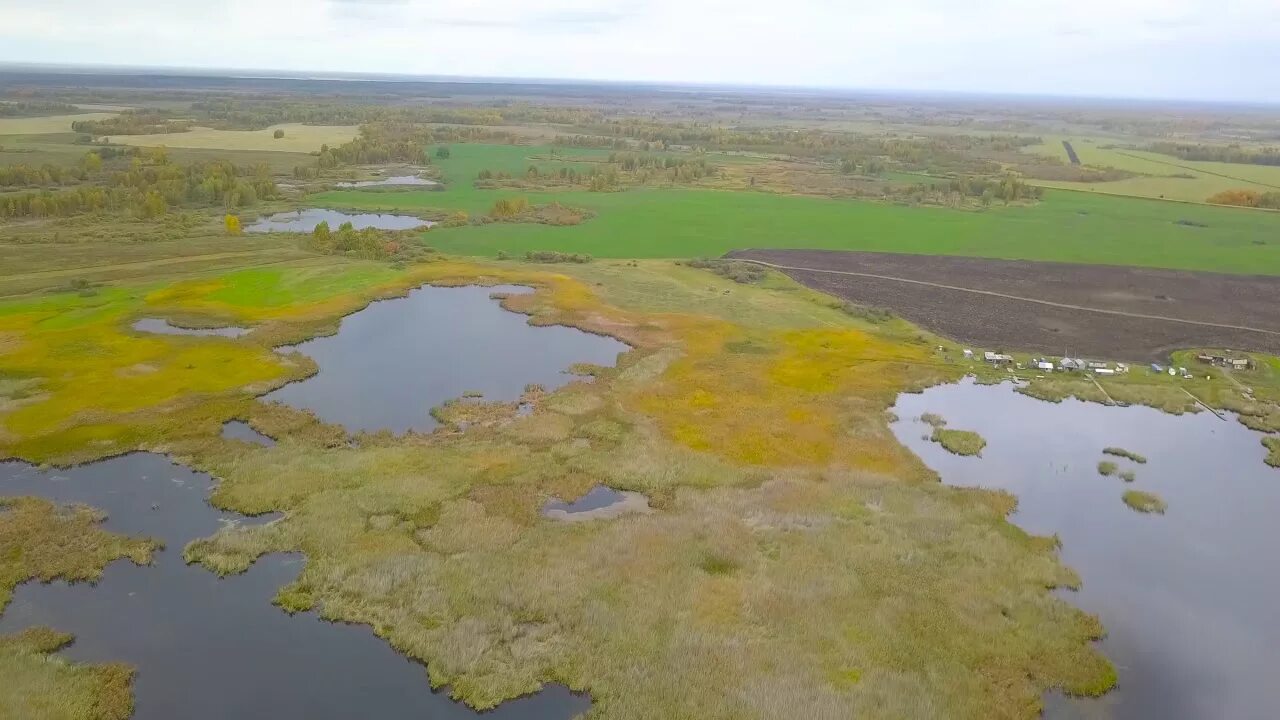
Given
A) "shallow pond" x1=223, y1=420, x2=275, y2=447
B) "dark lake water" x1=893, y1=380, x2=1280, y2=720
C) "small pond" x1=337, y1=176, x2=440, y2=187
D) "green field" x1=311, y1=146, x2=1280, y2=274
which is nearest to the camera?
"dark lake water" x1=893, y1=380, x2=1280, y2=720

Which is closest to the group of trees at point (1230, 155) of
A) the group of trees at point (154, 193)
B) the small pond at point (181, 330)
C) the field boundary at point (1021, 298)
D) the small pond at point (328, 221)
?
the field boundary at point (1021, 298)

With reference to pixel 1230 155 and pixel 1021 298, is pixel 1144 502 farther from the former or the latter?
pixel 1230 155

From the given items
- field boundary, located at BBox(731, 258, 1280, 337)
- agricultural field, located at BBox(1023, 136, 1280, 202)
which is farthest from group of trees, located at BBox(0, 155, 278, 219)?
agricultural field, located at BBox(1023, 136, 1280, 202)

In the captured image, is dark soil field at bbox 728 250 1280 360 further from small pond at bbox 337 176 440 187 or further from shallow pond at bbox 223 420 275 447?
small pond at bbox 337 176 440 187

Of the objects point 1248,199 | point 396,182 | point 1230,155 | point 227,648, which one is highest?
point 1230,155

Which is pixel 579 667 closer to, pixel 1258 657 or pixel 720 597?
pixel 720 597

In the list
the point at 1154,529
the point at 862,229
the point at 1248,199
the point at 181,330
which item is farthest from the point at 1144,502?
the point at 1248,199

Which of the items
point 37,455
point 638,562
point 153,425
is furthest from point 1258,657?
point 37,455
